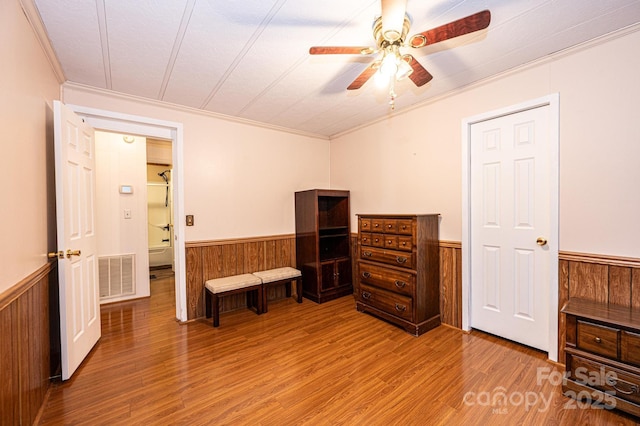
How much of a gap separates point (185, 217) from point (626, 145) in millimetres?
3925

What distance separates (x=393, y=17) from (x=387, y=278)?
235 centimetres

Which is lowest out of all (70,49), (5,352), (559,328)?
(559,328)

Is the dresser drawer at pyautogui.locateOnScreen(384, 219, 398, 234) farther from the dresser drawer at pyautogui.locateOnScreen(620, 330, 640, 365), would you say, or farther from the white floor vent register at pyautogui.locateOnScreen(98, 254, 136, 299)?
the white floor vent register at pyautogui.locateOnScreen(98, 254, 136, 299)

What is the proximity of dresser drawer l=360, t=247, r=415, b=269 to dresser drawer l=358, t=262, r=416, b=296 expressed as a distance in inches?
3.2

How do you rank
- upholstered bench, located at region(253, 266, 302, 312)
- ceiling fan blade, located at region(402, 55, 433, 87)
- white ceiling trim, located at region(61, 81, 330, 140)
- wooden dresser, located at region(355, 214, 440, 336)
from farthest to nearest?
upholstered bench, located at region(253, 266, 302, 312)
wooden dresser, located at region(355, 214, 440, 336)
white ceiling trim, located at region(61, 81, 330, 140)
ceiling fan blade, located at region(402, 55, 433, 87)

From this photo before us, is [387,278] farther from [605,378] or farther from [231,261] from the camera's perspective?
[231,261]

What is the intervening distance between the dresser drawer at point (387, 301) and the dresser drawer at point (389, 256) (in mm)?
331

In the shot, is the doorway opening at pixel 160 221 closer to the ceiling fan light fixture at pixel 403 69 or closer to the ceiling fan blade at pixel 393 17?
the ceiling fan light fixture at pixel 403 69

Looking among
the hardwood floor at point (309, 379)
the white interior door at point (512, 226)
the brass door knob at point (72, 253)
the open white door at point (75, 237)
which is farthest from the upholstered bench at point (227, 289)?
the white interior door at point (512, 226)

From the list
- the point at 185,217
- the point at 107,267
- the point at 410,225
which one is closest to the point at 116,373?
the point at 185,217

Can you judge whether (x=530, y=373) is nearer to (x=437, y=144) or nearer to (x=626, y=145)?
(x=626, y=145)

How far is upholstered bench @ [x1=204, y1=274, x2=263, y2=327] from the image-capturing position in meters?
2.94

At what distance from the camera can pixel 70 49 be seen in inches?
77.5

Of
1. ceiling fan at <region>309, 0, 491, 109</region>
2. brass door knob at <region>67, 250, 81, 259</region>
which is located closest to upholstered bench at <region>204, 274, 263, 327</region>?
brass door knob at <region>67, 250, 81, 259</region>
